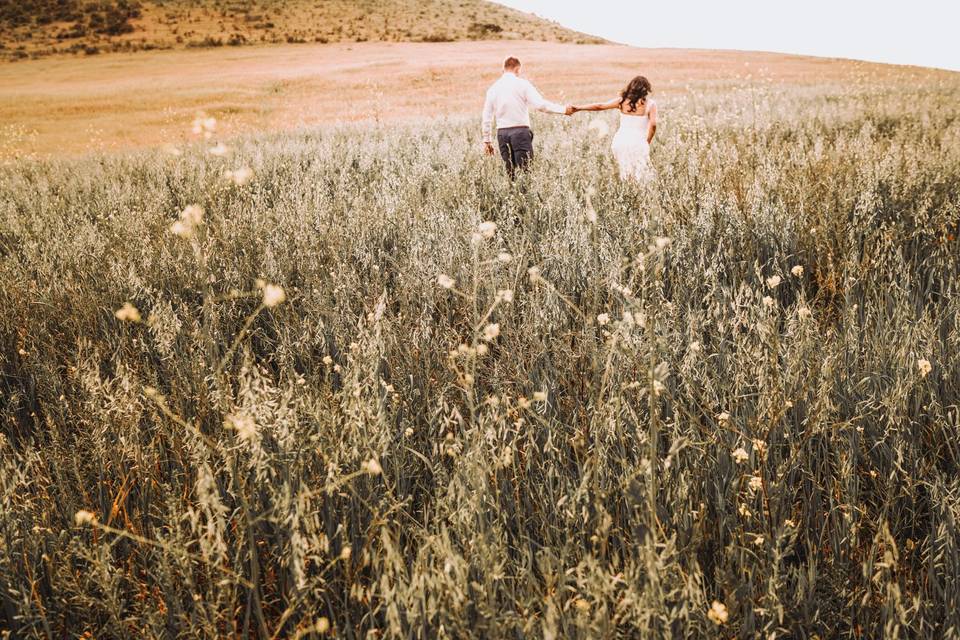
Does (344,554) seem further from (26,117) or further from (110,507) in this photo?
(26,117)

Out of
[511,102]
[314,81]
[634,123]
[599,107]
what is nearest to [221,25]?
[314,81]

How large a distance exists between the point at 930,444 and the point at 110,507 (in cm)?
261

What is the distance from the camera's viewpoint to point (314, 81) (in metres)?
32.5

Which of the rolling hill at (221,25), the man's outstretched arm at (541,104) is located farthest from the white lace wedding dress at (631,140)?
the rolling hill at (221,25)

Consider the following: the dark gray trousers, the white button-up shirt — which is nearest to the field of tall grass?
the dark gray trousers

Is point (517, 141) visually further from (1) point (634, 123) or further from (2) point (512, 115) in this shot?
(1) point (634, 123)

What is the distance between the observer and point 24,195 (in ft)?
21.3

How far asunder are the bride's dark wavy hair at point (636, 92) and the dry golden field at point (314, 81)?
771 centimetres

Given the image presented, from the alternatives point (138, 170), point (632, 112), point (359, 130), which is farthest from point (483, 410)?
point (359, 130)

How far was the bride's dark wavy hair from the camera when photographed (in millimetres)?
6434

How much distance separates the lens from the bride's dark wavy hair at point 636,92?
6434 mm

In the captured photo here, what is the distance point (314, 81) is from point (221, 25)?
3161 cm

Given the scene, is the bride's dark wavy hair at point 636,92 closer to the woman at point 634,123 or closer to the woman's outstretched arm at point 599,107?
the woman at point 634,123

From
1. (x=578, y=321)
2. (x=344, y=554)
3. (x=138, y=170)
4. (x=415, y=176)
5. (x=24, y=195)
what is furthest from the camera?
(x=138, y=170)
